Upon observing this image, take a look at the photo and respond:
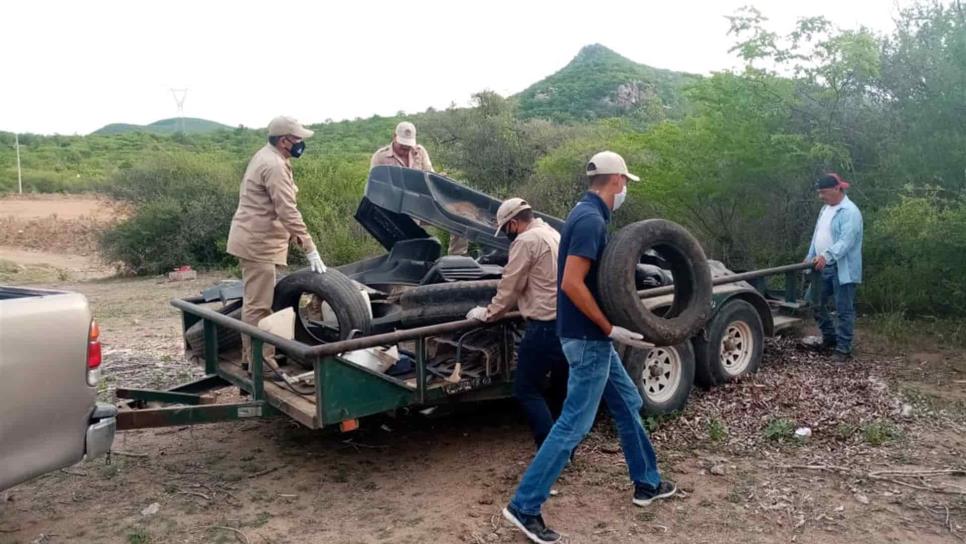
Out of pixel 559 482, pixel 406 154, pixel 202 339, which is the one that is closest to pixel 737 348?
pixel 559 482

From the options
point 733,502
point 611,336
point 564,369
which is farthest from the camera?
point 564,369

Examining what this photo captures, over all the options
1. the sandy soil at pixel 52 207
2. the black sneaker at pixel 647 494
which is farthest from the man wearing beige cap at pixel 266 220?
the sandy soil at pixel 52 207

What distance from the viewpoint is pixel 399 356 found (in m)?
5.02

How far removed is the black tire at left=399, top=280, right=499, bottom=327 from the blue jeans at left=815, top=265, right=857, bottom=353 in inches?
150

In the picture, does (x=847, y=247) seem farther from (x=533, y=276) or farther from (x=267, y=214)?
(x=267, y=214)

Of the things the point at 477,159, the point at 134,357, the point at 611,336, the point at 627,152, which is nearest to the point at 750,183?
the point at 627,152

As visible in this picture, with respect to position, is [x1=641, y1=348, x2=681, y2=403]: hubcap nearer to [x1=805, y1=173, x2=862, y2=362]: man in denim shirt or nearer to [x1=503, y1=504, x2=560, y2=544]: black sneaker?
[x1=503, y1=504, x2=560, y2=544]: black sneaker

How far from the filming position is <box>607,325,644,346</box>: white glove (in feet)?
12.7

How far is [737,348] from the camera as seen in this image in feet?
21.1

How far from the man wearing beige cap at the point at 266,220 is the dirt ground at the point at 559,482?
1.08 metres

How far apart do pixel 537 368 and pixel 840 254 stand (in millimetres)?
3740

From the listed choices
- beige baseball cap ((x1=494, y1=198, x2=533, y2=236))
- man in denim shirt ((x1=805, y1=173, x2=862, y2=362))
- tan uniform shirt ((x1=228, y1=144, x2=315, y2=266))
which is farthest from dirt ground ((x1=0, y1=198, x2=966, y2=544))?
beige baseball cap ((x1=494, y1=198, x2=533, y2=236))

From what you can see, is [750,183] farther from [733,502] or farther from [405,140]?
[733,502]

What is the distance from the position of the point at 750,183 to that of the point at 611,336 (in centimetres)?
603
